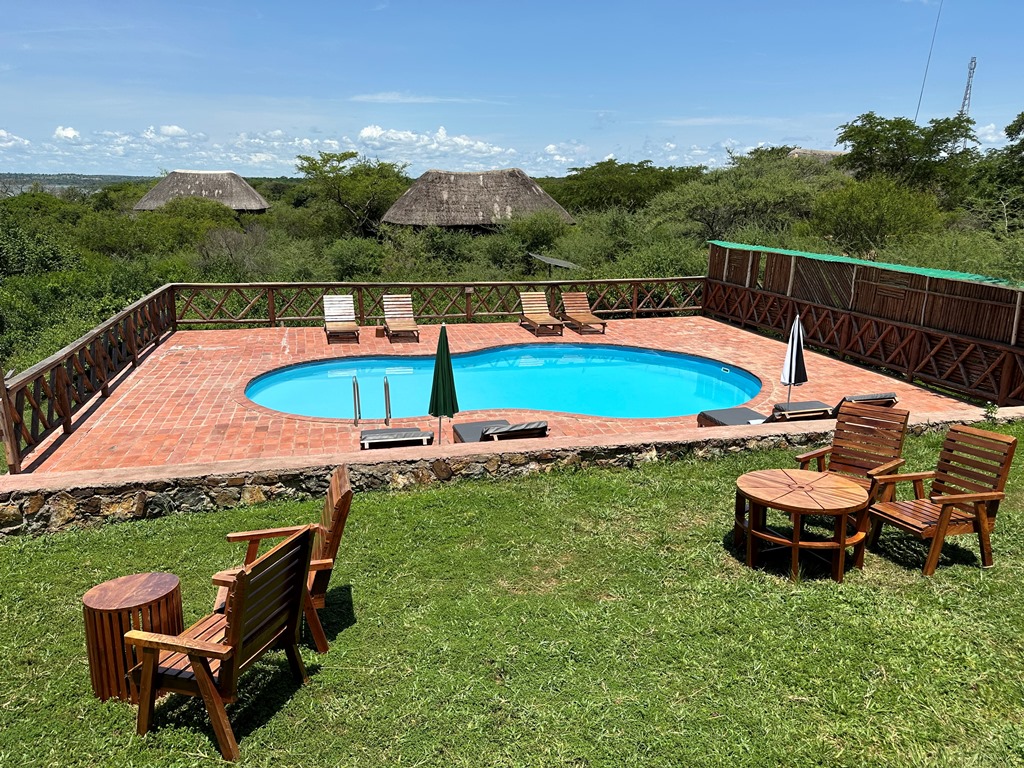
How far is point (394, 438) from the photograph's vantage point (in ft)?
23.8

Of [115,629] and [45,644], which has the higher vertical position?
[115,629]

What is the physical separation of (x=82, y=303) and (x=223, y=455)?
11388 mm

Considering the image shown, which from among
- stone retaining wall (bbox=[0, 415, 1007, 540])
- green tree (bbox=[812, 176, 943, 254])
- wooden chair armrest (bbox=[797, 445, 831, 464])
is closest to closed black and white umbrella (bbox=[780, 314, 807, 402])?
stone retaining wall (bbox=[0, 415, 1007, 540])

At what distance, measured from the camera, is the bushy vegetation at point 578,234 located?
15.7 m

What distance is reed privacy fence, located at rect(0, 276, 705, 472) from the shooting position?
9.60 meters

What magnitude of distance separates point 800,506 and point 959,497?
1.10m

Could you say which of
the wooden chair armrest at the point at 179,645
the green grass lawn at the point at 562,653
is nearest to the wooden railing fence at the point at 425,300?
the green grass lawn at the point at 562,653

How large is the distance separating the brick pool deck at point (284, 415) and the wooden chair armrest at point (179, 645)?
293 centimetres

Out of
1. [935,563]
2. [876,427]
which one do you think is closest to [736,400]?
[876,427]

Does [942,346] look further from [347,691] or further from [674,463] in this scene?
[347,691]

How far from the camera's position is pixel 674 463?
6598mm

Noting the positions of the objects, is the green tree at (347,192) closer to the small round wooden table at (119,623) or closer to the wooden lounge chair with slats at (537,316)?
the wooden lounge chair with slats at (537,316)

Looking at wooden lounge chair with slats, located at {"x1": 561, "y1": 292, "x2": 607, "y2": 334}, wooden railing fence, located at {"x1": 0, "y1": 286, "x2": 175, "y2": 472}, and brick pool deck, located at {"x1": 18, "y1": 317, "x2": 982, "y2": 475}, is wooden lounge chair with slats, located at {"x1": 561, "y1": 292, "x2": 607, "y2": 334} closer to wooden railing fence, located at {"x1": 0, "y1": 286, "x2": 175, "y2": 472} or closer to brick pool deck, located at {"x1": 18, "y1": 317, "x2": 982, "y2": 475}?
brick pool deck, located at {"x1": 18, "y1": 317, "x2": 982, "y2": 475}

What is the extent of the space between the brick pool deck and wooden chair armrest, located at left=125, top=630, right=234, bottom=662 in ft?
9.62
